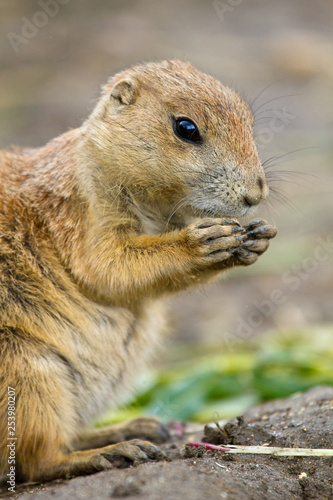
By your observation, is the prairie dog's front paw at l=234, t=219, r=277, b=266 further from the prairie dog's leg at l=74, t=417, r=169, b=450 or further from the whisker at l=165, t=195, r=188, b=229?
the prairie dog's leg at l=74, t=417, r=169, b=450

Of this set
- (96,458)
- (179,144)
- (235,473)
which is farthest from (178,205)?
(235,473)

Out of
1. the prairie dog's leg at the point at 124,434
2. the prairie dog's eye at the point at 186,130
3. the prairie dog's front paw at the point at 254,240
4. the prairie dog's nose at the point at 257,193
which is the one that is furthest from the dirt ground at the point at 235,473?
the prairie dog's eye at the point at 186,130

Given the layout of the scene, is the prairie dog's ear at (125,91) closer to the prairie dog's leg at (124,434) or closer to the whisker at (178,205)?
the whisker at (178,205)

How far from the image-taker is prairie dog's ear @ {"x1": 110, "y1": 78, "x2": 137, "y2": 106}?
4562mm

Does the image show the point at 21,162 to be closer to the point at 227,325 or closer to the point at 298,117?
the point at 227,325

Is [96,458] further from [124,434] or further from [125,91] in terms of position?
[125,91]

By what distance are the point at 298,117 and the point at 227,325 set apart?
5.36m

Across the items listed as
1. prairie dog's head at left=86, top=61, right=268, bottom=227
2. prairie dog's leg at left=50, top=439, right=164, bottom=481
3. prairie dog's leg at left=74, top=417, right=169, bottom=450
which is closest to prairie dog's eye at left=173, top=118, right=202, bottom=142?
prairie dog's head at left=86, top=61, right=268, bottom=227

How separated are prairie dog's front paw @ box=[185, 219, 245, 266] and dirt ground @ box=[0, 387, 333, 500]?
3.24ft

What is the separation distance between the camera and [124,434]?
16.0ft

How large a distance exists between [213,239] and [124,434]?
5.57 feet

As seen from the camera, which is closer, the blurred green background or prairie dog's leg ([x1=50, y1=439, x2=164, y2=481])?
prairie dog's leg ([x1=50, y1=439, x2=164, y2=481])

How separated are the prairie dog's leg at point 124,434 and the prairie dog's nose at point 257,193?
1.82 metres

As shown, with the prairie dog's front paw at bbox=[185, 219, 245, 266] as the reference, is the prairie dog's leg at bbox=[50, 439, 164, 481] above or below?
below
